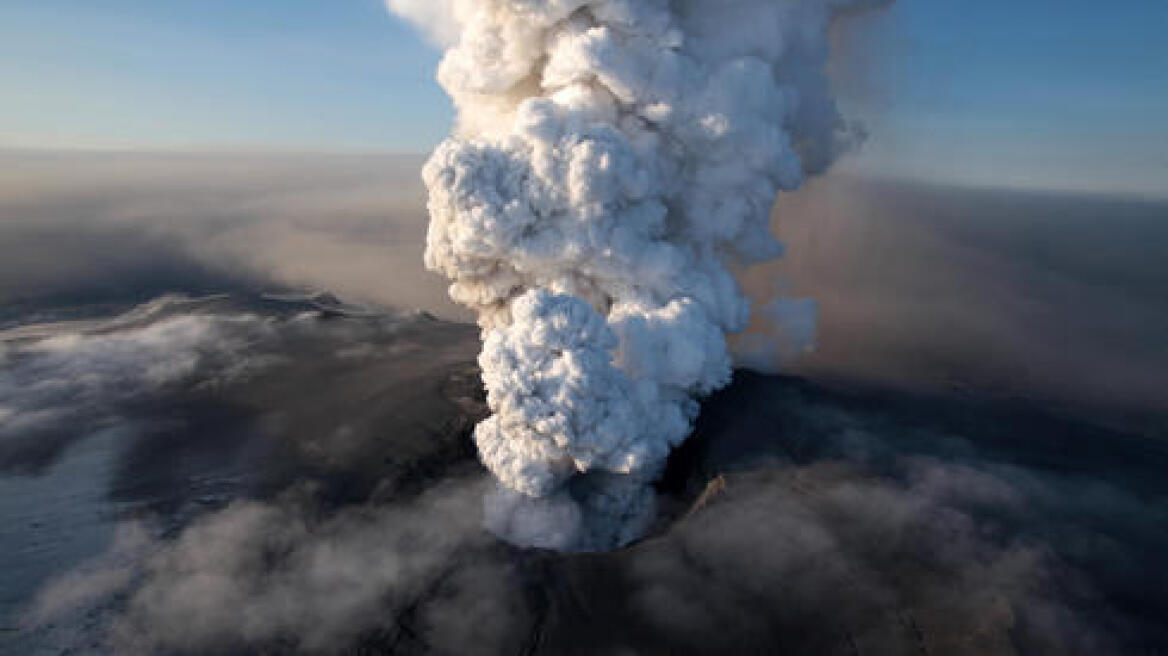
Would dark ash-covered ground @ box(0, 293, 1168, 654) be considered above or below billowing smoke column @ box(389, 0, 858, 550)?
below

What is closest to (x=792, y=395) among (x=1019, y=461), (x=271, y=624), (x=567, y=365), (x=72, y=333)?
(x=1019, y=461)

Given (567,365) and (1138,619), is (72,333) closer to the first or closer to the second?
(567,365)

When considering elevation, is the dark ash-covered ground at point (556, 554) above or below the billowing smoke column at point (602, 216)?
below

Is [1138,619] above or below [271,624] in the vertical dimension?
above

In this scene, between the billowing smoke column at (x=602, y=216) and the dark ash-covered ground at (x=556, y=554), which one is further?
the billowing smoke column at (x=602, y=216)

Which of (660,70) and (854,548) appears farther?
(660,70)
